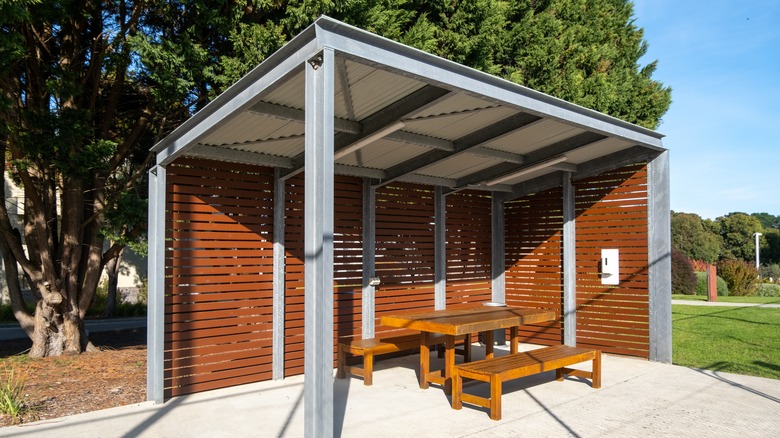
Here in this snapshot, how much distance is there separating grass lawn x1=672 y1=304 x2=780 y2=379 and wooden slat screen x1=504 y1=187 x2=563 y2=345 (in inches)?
78.8

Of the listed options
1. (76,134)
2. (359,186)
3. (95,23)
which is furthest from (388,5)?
(76,134)

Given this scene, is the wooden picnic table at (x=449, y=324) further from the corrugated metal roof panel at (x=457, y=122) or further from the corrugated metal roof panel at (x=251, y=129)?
the corrugated metal roof panel at (x=251, y=129)

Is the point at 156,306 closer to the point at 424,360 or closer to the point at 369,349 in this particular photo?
the point at 369,349

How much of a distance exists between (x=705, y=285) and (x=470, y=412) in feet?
66.3

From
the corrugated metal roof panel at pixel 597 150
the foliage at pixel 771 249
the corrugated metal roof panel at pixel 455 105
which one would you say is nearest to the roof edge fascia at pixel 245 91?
the corrugated metal roof panel at pixel 455 105

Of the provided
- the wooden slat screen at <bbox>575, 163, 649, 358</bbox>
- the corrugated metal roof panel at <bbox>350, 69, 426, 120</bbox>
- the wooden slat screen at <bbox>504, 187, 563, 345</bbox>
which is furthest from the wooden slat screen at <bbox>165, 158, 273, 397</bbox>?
the wooden slat screen at <bbox>575, 163, 649, 358</bbox>

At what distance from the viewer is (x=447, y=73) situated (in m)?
4.89

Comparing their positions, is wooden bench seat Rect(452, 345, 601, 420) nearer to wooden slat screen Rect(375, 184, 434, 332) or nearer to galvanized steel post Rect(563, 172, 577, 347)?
galvanized steel post Rect(563, 172, 577, 347)

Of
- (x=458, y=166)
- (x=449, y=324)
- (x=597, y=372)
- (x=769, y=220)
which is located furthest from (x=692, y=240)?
(x=769, y=220)

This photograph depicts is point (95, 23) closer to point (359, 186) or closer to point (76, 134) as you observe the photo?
point (76, 134)

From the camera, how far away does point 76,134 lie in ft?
25.4

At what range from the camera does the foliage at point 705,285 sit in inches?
854

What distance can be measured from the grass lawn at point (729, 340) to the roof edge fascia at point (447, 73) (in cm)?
391

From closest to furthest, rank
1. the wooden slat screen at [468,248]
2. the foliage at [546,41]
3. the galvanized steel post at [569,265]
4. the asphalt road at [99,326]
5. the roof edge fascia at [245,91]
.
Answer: the roof edge fascia at [245,91] → the galvanized steel post at [569,265] → the wooden slat screen at [468,248] → the foliage at [546,41] → the asphalt road at [99,326]
